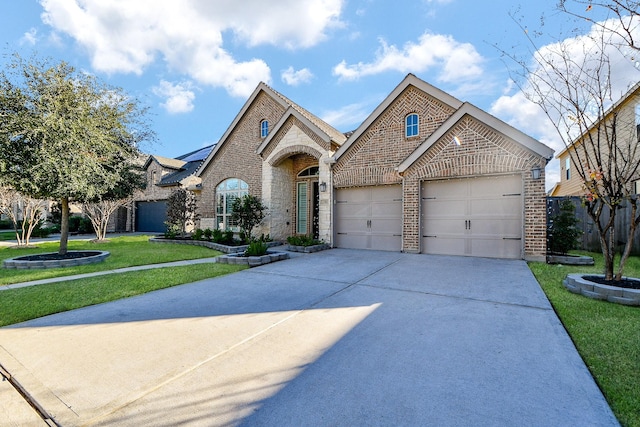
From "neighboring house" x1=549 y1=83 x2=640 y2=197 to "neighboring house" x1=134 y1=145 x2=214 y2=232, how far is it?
70.6 feet

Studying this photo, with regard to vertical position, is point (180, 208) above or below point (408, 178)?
below

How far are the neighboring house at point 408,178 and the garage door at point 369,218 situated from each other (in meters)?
0.04

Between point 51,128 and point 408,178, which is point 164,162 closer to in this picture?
point 51,128

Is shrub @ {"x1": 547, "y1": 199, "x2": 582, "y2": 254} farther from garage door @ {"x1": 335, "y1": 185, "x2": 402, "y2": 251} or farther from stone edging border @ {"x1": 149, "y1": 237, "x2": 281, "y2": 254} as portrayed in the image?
stone edging border @ {"x1": 149, "y1": 237, "x2": 281, "y2": 254}

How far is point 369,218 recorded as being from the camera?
1124 centimetres

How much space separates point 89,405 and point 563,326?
16.4 feet

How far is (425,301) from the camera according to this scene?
4750mm

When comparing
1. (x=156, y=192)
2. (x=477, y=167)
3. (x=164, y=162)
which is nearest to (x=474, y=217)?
(x=477, y=167)

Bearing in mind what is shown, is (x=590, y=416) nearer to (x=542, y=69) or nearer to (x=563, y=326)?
(x=563, y=326)

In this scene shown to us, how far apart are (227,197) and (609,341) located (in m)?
14.8

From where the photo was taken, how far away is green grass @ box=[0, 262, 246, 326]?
4539 millimetres

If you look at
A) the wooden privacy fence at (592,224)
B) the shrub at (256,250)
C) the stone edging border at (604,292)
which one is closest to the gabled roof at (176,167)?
the shrub at (256,250)

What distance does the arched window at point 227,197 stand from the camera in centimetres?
1507

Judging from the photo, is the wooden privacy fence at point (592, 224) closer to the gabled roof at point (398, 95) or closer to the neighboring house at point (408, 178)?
the neighboring house at point (408, 178)
